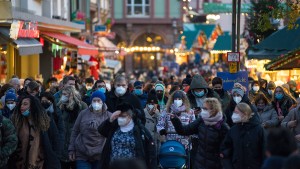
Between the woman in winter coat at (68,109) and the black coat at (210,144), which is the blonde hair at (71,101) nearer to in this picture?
the woman in winter coat at (68,109)

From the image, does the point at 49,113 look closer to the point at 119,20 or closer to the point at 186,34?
the point at 186,34

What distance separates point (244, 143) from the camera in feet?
35.9

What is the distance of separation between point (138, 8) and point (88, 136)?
185 feet

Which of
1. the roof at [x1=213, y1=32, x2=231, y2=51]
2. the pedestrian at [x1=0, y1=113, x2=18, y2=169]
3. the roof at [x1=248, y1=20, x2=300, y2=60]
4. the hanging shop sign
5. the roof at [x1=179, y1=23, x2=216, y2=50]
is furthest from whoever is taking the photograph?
the roof at [x1=179, y1=23, x2=216, y2=50]

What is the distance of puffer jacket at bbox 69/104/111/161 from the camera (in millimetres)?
12602

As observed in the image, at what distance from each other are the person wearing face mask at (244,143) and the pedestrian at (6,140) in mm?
2633

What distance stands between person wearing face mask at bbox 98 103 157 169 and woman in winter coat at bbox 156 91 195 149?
5.96 feet

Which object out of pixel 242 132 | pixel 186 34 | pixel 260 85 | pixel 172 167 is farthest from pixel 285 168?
pixel 186 34

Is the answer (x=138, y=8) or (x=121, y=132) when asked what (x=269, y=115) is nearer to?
(x=121, y=132)

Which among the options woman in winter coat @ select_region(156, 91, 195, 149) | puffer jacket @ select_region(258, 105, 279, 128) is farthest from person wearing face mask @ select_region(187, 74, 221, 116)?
woman in winter coat @ select_region(156, 91, 195, 149)

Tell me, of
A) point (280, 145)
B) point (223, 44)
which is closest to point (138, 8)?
point (223, 44)

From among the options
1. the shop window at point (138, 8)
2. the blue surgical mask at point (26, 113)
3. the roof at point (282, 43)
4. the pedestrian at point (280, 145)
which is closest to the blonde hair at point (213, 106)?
the blue surgical mask at point (26, 113)

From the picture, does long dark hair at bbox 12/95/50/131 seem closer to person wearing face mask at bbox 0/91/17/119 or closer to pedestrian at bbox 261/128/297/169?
person wearing face mask at bbox 0/91/17/119

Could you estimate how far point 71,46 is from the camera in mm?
29453
